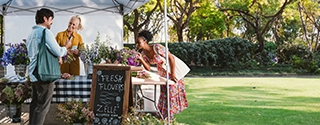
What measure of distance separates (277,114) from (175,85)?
249 cm

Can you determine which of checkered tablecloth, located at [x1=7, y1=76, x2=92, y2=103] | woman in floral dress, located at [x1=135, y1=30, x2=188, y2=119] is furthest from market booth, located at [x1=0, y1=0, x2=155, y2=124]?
checkered tablecloth, located at [x1=7, y1=76, x2=92, y2=103]

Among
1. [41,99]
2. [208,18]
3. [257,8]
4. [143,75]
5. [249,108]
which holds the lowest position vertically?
[249,108]

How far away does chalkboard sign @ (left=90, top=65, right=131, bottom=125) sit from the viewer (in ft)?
14.9

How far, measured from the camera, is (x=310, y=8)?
2439 centimetres

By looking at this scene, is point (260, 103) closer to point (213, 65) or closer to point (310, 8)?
point (213, 65)

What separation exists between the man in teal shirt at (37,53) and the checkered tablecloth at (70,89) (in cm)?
39

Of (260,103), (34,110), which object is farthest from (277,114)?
(34,110)

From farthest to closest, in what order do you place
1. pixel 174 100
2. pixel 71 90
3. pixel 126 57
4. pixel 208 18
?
pixel 208 18 → pixel 174 100 → pixel 126 57 → pixel 71 90

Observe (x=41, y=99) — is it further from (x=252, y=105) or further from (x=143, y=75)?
(x=252, y=105)

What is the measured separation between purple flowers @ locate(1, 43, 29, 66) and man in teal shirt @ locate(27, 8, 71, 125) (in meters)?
0.63

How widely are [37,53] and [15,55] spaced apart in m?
0.77

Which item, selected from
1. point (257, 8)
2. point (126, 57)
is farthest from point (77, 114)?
point (257, 8)

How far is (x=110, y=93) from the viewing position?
4.61 m

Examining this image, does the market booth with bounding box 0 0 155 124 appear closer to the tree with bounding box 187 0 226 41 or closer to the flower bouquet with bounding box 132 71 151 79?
the flower bouquet with bounding box 132 71 151 79
